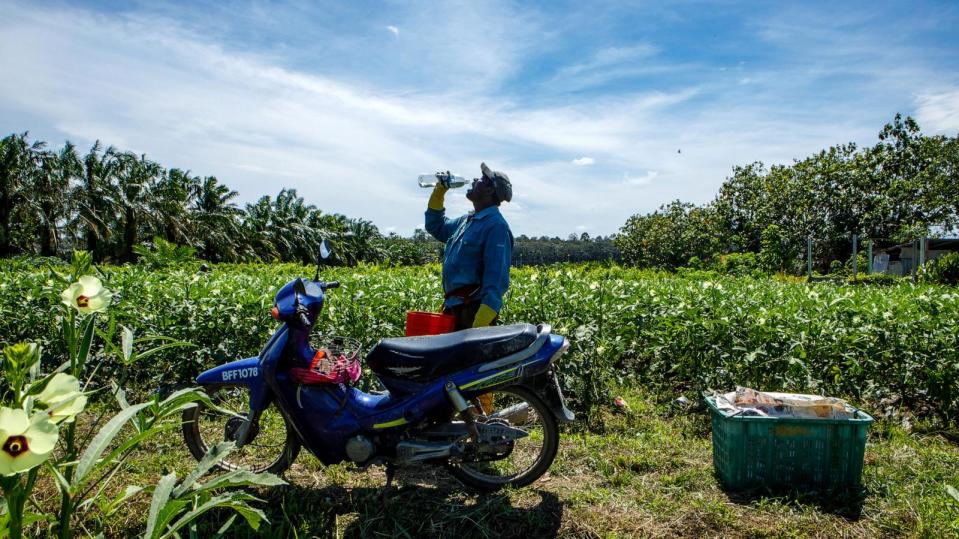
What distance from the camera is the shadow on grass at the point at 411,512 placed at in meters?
3.21

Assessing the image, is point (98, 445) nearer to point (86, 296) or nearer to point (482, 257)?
point (86, 296)

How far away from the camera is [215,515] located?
3283 mm

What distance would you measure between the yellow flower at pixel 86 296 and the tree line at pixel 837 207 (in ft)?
103

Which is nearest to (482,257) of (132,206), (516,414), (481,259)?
(481,259)

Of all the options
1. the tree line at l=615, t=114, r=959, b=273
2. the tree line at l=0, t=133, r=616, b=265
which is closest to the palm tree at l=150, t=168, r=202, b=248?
the tree line at l=0, t=133, r=616, b=265

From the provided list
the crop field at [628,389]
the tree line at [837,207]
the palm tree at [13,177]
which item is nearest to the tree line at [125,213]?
the palm tree at [13,177]

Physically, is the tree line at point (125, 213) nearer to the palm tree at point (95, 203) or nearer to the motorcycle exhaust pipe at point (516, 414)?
the palm tree at point (95, 203)

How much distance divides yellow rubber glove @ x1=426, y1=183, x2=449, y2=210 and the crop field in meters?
1.44

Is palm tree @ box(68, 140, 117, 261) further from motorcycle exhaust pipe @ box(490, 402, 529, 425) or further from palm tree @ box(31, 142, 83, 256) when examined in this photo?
motorcycle exhaust pipe @ box(490, 402, 529, 425)

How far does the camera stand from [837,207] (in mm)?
38750

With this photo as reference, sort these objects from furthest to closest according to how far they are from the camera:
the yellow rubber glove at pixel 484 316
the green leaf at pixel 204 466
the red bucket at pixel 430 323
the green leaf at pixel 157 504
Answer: the red bucket at pixel 430 323, the yellow rubber glove at pixel 484 316, the green leaf at pixel 204 466, the green leaf at pixel 157 504

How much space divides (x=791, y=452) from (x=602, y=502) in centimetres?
114

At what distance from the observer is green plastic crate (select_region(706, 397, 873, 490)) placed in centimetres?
358

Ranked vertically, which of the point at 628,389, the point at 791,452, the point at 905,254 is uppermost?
the point at 905,254
